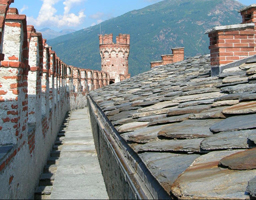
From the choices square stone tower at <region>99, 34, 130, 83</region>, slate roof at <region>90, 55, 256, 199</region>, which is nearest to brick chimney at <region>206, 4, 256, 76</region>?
slate roof at <region>90, 55, 256, 199</region>

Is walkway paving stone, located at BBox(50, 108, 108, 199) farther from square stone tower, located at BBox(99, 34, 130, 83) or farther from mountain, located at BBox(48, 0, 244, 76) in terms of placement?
mountain, located at BBox(48, 0, 244, 76)

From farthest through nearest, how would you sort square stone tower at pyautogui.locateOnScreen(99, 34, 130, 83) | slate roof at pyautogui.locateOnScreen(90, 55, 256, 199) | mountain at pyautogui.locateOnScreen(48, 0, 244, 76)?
mountain at pyautogui.locateOnScreen(48, 0, 244, 76), square stone tower at pyautogui.locateOnScreen(99, 34, 130, 83), slate roof at pyautogui.locateOnScreen(90, 55, 256, 199)

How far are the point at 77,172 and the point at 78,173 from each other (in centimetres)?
7

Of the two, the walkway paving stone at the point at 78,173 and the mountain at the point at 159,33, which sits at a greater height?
the mountain at the point at 159,33

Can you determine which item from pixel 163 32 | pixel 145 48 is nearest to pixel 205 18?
pixel 163 32

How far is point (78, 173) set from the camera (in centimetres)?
737

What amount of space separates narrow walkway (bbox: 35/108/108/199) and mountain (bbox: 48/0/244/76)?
101m

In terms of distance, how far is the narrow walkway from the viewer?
6090 millimetres

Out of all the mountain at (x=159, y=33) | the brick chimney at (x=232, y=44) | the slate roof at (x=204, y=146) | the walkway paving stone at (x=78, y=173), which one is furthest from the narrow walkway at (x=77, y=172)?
the mountain at (x=159, y=33)

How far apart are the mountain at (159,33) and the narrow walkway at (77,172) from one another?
3987 inches

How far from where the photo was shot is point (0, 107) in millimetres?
4484

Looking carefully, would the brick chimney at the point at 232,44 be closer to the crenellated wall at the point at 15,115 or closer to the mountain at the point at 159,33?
the crenellated wall at the point at 15,115

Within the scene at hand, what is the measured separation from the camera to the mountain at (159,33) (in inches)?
5118

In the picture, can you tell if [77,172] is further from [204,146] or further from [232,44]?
[204,146]
